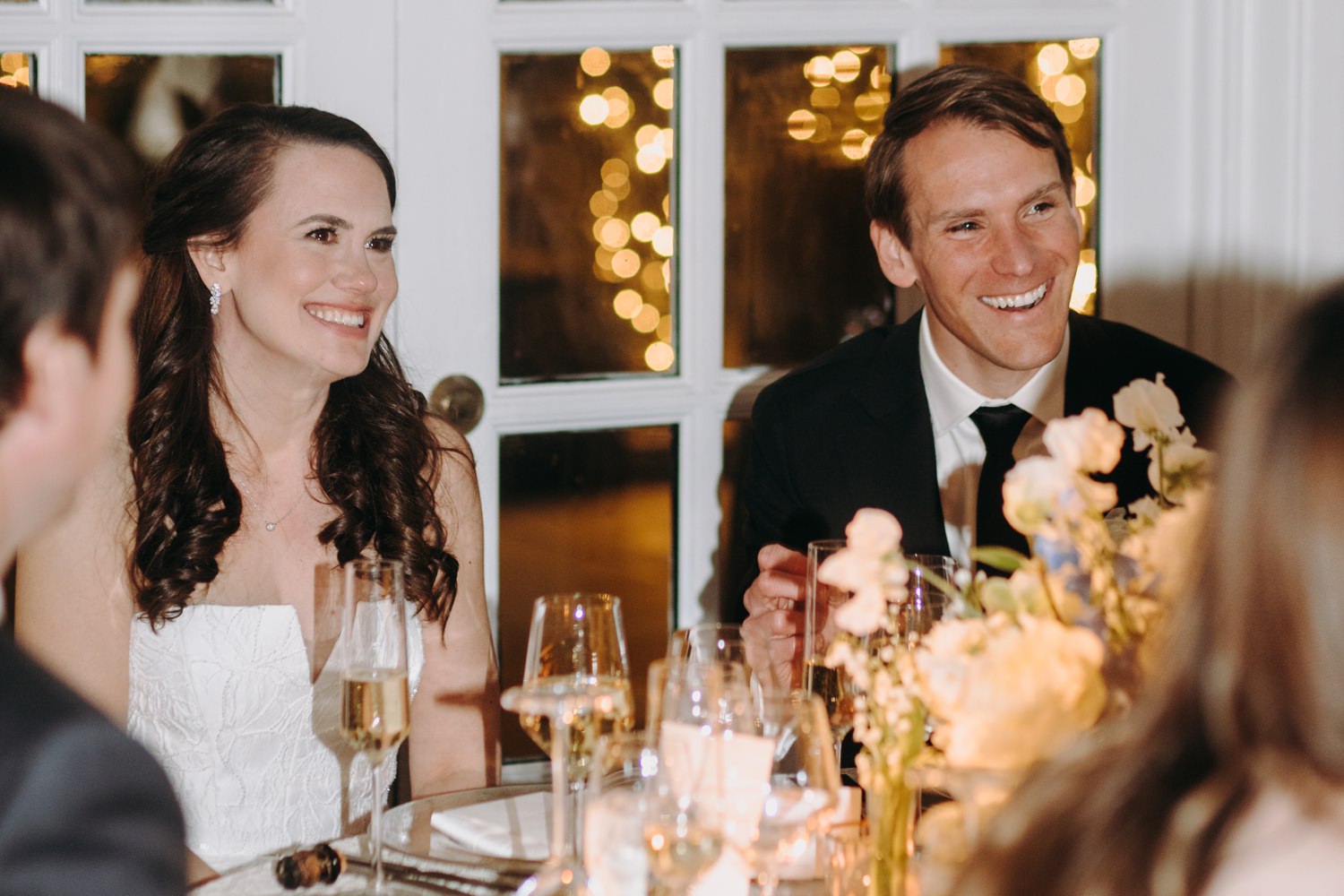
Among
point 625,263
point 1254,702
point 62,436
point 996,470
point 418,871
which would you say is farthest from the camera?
point 625,263

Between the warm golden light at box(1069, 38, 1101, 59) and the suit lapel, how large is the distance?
0.69 m

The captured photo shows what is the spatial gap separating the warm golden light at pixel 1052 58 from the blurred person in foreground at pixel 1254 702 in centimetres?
201

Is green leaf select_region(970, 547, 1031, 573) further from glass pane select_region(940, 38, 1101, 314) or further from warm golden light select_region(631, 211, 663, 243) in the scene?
glass pane select_region(940, 38, 1101, 314)

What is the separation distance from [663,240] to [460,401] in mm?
466

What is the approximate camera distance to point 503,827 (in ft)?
5.05

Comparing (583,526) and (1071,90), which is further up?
(1071,90)

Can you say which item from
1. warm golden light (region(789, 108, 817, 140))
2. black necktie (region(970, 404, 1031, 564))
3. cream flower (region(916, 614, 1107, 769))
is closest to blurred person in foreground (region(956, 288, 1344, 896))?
Answer: cream flower (region(916, 614, 1107, 769))

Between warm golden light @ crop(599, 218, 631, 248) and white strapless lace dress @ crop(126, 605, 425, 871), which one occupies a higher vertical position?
warm golden light @ crop(599, 218, 631, 248)

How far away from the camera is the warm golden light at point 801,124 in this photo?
2580 millimetres

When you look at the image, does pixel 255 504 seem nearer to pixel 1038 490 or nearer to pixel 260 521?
pixel 260 521

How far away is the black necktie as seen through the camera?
2275mm

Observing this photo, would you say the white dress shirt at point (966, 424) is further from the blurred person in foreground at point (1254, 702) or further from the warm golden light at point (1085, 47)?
the blurred person in foreground at point (1254, 702)

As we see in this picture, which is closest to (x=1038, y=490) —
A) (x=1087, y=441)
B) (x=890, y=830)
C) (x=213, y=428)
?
(x=1087, y=441)

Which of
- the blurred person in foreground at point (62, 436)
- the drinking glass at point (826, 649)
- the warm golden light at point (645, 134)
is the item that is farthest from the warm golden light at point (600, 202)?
the blurred person in foreground at point (62, 436)
